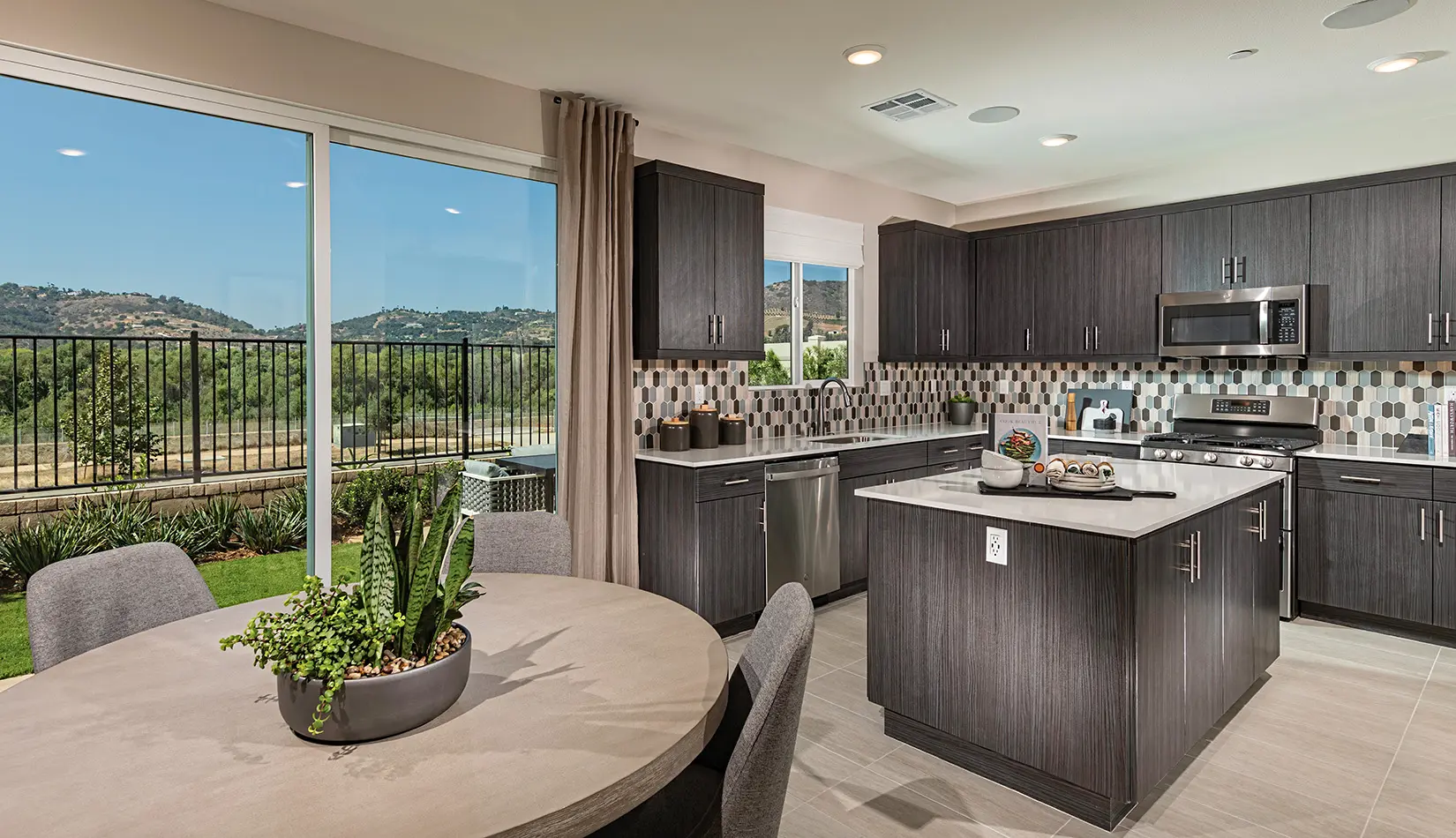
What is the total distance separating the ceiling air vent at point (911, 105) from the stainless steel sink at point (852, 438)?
1816mm

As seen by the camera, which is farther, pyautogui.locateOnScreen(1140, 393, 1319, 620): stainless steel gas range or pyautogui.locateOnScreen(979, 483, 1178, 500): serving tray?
pyautogui.locateOnScreen(1140, 393, 1319, 620): stainless steel gas range

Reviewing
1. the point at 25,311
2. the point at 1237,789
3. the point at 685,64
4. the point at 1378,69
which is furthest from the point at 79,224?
the point at 1378,69

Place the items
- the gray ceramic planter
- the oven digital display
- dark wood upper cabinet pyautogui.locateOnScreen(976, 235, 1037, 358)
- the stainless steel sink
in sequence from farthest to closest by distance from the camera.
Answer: dark wood upper cabinet pyautogui.locateOnScreen(976, 235, 1037, 358), the oven digital display, the stainless steel sink, the gray ceramic planter

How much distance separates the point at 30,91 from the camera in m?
2.56

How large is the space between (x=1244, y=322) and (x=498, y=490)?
4.41 m

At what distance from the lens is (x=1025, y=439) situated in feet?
9.52

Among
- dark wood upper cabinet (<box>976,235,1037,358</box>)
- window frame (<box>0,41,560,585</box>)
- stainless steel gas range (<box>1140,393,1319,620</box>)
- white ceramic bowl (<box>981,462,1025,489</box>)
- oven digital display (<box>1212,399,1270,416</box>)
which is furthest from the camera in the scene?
dark wood upper cabinet (<box>976,235,1037,358</box>)

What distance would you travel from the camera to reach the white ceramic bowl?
9.20 ft

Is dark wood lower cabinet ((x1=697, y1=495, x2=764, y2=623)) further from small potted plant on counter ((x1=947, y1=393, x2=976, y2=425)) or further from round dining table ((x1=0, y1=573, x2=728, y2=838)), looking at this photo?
small potted plant on counter ((x1=947, y1=393, x2=976, y2=425))

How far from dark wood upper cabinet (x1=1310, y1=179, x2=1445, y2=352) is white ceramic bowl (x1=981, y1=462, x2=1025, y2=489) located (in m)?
2.94

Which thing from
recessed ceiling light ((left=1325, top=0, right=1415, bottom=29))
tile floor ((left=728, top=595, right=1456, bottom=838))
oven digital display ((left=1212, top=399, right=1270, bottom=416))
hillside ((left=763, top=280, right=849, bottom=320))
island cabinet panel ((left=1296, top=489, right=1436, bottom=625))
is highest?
recessed ceiling light ((left=1325, top=0, right=1415, bottom=29))

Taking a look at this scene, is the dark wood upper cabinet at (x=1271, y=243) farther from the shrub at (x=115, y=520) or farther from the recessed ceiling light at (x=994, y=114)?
the shrub at (x=115, y=520)

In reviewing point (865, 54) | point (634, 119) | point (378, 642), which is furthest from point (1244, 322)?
point (378, 642)

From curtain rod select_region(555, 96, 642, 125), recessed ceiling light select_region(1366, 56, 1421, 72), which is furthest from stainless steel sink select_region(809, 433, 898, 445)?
recessed ceiling light select_region(1366, 56, 1421, 72)
